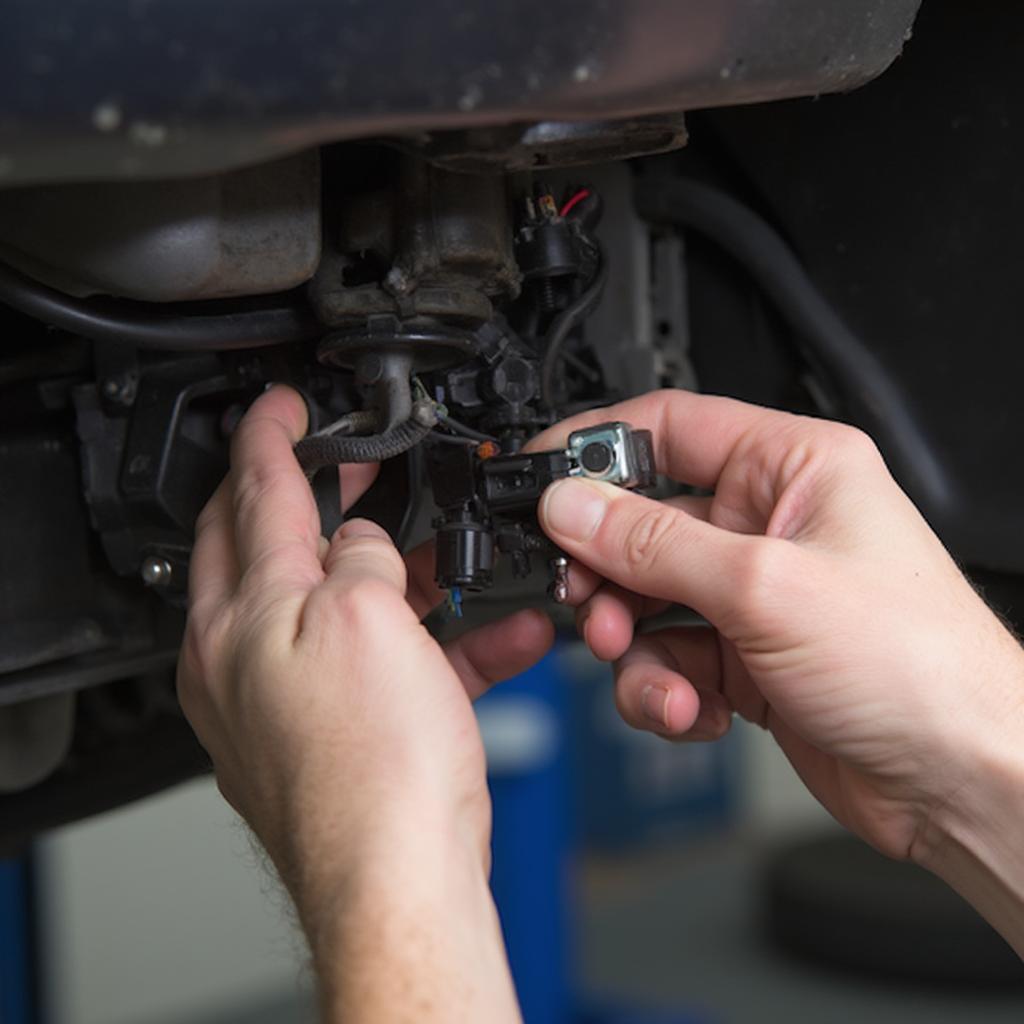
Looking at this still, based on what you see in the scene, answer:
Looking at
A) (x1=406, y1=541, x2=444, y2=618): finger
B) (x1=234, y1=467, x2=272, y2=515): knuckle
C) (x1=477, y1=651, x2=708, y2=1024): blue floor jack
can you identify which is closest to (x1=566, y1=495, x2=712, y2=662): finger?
(x1=406, y1=541, x2=444, y2=618): finger

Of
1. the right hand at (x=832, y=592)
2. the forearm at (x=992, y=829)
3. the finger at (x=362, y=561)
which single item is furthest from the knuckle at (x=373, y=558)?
the forearm at (x=992, y=829)

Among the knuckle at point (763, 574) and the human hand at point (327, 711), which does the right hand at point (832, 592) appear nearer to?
the knuckle at point (763, 574)

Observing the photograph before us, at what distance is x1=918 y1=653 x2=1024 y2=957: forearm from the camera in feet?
2.56

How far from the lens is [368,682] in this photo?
0.66 m

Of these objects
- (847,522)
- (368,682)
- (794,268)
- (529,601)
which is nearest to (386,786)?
(368,682)

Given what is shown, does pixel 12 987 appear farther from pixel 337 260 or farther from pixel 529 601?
pixel 337 260

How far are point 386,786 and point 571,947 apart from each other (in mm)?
2488

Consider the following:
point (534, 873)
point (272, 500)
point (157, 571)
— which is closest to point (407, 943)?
point (272, 500)

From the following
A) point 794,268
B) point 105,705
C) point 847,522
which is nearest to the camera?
point 847,522

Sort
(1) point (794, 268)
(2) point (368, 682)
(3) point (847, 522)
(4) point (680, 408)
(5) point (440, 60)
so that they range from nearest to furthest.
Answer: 1. (5) point (440, 60)
2. (2) point (368, 682)
3. (3) point (847, 522)
4. (4) point (680, 408)
5. (1) point (794, 268)

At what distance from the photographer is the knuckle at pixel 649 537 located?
77 centimetres

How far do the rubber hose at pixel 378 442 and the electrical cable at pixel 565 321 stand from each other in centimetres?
12

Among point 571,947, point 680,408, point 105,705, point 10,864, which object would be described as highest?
point 680,408

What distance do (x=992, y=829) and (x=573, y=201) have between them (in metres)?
0.46
